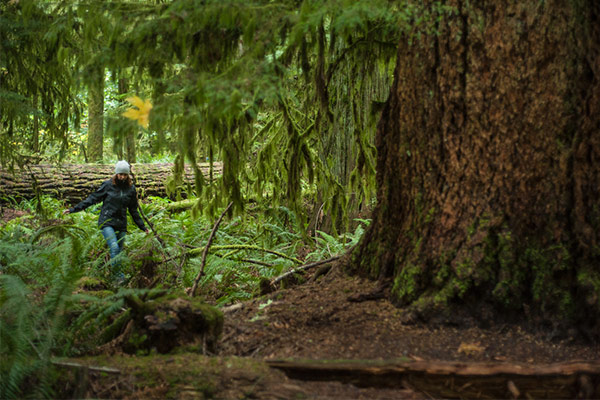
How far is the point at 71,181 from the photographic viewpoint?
11.1 meters

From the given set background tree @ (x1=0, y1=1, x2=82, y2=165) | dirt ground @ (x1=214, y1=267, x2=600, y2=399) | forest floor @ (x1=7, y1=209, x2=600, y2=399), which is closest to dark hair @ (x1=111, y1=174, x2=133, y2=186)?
background tree @ (x1=0, y1=1, x2=82, y2=165)

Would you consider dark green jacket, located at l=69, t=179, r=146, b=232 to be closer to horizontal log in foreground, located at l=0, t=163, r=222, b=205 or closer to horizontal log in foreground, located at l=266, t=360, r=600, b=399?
horizontal log in foreground, located at l=0, t=163, r=222, b=205

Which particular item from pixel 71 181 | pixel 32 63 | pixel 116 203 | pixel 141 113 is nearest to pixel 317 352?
pixel 141 113

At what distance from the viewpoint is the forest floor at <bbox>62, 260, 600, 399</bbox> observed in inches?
108

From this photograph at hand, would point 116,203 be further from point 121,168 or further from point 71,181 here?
point 71,181

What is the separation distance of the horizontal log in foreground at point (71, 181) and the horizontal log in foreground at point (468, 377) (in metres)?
8.08

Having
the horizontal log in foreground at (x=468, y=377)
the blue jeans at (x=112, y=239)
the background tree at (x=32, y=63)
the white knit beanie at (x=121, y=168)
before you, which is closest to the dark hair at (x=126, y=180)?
the white knit beanie at (x=121, y=168)

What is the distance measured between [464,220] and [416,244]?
39cm

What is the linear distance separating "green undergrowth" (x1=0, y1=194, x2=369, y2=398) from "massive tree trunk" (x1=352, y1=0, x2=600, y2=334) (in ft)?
6.93

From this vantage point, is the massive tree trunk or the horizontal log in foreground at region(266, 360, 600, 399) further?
the massive tree trunk

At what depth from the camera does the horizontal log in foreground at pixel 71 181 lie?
420 inches

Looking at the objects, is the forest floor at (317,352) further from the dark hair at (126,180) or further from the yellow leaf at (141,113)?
the dark hair at (126,180)

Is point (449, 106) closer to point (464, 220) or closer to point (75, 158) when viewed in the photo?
point (464, 220)

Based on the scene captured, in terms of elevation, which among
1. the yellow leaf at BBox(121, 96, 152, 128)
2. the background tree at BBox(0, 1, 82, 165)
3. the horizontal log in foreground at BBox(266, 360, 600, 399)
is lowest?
the horizontal log in foreground at BBox(266, 360, 600, 399)
